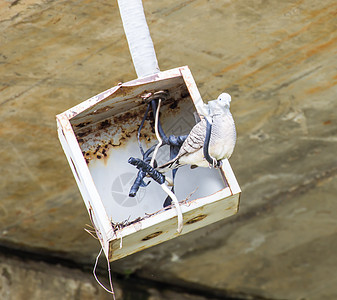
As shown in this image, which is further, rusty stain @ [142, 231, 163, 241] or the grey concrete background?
the grey concrete background

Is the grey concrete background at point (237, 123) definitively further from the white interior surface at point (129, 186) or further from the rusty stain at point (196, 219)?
the rusty stain at point (196, 219)

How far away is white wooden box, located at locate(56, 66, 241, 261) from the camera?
1.30 metres

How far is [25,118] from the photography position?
2.08 m

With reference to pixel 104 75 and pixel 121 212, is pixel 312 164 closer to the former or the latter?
pixel 104 75

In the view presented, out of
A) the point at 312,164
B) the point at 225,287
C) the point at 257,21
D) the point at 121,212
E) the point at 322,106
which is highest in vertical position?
the point at 257,21

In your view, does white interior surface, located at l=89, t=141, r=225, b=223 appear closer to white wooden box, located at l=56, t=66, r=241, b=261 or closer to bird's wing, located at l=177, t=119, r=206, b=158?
white wooden box, located at l=56, t=66, r=241, b=261

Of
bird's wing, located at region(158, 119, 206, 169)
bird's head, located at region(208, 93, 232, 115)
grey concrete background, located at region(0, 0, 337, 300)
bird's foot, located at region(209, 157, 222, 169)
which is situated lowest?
grey concrete background, located at region(0, 0, 337, 300)

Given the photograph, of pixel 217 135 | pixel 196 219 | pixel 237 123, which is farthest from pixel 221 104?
pixel 237 123

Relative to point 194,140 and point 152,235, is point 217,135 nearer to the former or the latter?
point 194,140

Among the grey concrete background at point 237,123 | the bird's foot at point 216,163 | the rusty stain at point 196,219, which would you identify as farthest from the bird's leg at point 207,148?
the grey concrete background at point 237,123

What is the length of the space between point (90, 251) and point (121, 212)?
125cm

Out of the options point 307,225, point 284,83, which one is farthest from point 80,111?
point 307,225

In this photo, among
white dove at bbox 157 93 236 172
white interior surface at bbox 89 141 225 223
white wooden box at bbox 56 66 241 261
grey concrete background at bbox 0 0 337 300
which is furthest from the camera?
grey concrete background at bbox 0 0 337 300

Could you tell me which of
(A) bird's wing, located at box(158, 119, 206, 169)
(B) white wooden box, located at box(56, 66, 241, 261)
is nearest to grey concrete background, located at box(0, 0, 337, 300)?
(B) white wooden box, located at box(56, 66, 241, 261)
